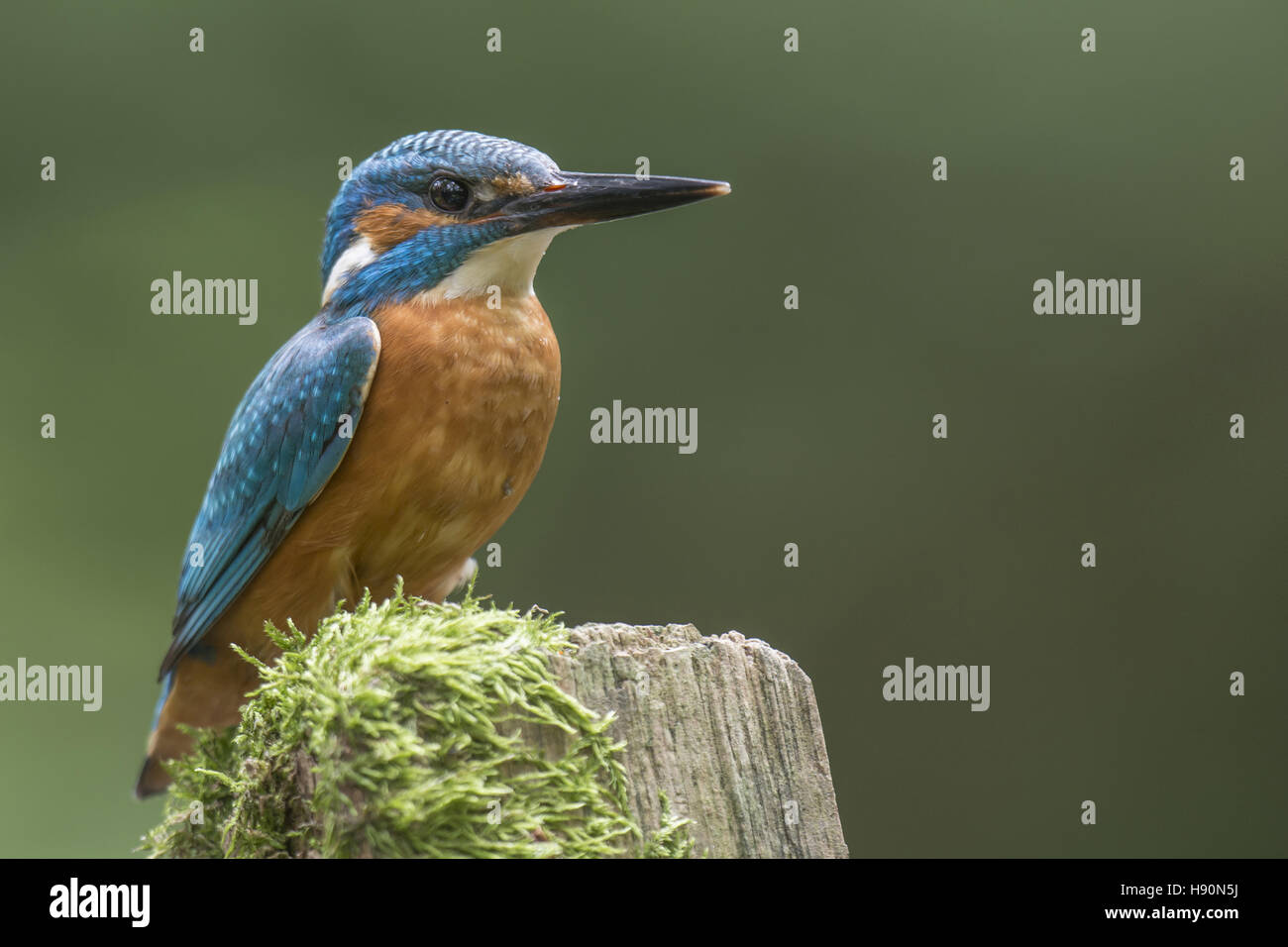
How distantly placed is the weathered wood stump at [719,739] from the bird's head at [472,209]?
1.67 m

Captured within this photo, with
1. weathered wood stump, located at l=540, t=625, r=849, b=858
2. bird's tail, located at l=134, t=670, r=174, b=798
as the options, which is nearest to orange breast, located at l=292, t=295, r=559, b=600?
bird's tail, located at l=134, t=670, r=174, b=798

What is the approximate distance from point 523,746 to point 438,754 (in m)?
0.14

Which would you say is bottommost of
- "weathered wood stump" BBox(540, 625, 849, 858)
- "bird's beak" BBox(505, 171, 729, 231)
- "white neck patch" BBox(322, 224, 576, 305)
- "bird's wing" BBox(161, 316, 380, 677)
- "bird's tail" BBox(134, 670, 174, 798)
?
"bird's tail" BBox(134, 670, 174, 798)

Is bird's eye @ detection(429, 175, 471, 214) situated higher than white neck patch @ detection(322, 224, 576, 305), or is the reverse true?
bird's eye @ detection(429, 175, 471, 214)

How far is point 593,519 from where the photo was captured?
6.53 m

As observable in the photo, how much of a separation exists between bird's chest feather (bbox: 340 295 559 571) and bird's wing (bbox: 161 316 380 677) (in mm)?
73

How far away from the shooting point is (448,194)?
353 cm

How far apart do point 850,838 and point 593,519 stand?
6.94 feet

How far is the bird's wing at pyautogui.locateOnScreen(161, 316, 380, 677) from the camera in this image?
3334 millimetres

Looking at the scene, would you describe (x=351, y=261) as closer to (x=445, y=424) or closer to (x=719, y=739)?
(x=445, y=424)

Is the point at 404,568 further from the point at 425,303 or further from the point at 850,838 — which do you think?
the point at 850,838

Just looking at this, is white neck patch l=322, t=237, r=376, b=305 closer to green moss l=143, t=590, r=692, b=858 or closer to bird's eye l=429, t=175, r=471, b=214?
bird's eye l=429, t=175, r=471, b=214

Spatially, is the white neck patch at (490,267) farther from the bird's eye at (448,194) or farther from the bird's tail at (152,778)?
the bird's tail at (152,778)

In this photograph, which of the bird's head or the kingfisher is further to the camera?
the bird's head
